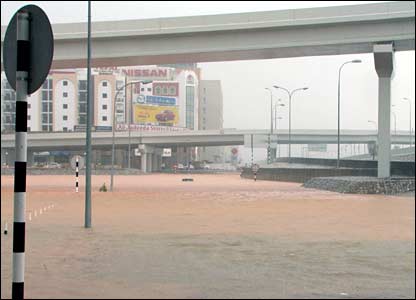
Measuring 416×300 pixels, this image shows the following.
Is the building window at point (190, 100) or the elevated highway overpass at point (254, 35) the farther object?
the elevated highway overpass at point (254, 35)

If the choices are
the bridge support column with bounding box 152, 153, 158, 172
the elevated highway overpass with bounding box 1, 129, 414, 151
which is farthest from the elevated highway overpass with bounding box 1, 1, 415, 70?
the bridge support column with bounding box 152, 153, 158, 172

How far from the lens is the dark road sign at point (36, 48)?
11.8ft

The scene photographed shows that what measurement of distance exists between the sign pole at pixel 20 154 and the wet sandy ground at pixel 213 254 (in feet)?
3.67

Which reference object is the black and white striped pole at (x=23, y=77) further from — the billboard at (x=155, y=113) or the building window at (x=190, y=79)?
the billboard at (x=155, y=113)

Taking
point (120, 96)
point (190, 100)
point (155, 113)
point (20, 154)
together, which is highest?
Result: point (120, 96)

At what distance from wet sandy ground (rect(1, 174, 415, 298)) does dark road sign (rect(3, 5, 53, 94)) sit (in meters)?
1.31

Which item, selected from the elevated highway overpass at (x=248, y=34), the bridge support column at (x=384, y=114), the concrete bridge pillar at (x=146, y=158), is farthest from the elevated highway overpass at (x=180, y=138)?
the elevated highway overpass at (x=248, y=34)

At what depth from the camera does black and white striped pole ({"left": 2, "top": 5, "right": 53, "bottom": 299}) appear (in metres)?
3.58

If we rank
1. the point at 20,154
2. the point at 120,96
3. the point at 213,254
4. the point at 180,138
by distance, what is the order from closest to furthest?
the point at 20,154, the point at 213,254, the point at 120,96, the point at 180,138

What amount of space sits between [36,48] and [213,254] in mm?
8112

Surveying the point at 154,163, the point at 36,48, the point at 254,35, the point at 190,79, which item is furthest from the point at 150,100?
the point at 36,48

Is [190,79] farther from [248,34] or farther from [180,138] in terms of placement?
[248,34]

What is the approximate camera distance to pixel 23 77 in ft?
11.8

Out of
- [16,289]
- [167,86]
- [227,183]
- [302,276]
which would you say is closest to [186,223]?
[167,86]
